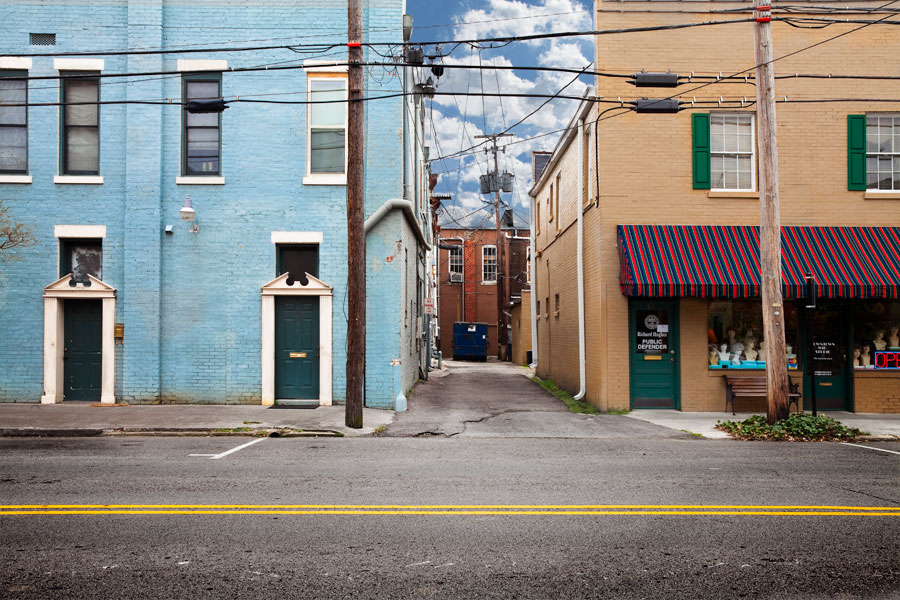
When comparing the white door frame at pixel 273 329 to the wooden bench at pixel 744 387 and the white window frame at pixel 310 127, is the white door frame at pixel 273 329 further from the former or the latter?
the wooden bench at pixel 744 387

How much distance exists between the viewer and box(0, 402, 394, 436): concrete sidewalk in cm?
1120

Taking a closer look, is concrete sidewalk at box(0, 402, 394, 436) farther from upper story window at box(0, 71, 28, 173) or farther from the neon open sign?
the neon open sign

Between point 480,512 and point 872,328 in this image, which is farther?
point 872,328

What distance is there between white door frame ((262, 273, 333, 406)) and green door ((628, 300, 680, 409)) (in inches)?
257

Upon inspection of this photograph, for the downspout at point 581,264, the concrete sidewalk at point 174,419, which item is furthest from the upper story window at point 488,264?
the concrete sidewalk at point 174,419

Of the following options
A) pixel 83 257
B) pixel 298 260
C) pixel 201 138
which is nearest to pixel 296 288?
pixel 298 260

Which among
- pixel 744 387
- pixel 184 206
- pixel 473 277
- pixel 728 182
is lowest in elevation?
pixel 744 387

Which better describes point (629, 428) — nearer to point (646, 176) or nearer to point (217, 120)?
point (646, 176)

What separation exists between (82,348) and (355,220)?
735 centimetres

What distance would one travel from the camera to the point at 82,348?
14438 mm

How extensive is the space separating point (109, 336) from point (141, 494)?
8704mm

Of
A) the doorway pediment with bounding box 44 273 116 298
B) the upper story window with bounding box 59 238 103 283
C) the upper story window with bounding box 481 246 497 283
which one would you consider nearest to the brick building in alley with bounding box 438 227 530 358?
the upper story window with bounding box 481 246 497 283

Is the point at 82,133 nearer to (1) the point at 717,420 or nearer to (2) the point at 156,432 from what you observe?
(2) the point at 156,432

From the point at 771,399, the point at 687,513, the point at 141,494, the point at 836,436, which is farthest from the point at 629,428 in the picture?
the point at 141,494
